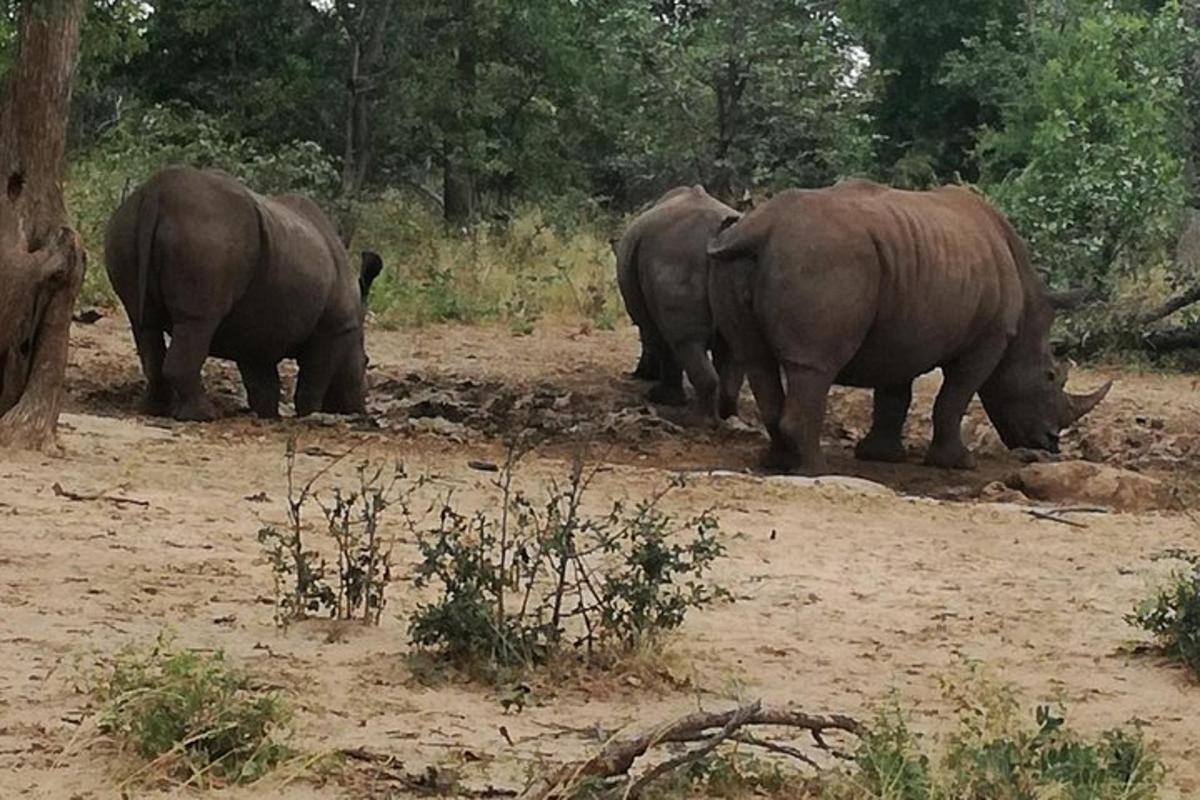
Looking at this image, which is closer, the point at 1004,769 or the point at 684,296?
the point at 1004,769

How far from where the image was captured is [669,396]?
1522cm

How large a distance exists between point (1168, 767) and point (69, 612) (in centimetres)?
318

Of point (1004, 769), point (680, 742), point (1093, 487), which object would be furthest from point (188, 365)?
point (1004, 769)

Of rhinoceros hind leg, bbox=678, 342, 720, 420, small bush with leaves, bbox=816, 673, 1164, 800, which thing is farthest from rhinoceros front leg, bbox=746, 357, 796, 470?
small bush with leaves, bbox=816, 673, 1164, 800

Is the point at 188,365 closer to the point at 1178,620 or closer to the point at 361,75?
the point at 1178,620

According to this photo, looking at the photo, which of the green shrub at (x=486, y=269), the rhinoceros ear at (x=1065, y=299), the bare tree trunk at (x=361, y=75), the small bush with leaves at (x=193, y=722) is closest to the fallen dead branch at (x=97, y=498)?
the small bush with leaves at (x=193, y=722)

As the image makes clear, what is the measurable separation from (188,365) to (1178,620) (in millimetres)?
7057

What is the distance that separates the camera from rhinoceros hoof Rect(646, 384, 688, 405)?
15.2 m

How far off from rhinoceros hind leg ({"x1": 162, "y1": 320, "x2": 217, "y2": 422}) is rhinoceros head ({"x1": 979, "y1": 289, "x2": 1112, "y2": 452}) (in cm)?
479

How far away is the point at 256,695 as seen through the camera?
5434 mm

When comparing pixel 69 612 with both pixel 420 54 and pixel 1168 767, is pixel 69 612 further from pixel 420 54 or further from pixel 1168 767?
pixel 420 54

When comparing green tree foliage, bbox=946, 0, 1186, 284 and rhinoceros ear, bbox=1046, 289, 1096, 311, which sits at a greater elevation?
green tree foliage, bbox=946, 0, 1186, 284

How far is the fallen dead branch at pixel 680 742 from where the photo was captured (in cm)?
467

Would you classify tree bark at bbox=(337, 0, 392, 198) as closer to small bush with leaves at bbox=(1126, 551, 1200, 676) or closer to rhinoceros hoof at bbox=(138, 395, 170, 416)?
rhinoceros hoof at bbox=(138, 395, 170, 416)
